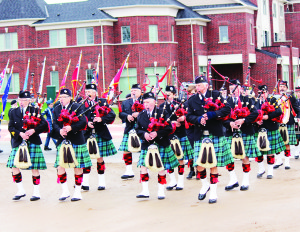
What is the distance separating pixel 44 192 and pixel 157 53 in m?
26.3

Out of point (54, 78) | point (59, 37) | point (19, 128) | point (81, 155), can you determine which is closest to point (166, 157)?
point (81, 155)

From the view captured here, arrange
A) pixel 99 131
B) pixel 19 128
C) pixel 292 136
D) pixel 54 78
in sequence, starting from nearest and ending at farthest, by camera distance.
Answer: pixel 19 128, pixel 99 131, pixel 292 136, pixel 54 78

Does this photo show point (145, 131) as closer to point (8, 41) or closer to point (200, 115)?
point (200, 115)

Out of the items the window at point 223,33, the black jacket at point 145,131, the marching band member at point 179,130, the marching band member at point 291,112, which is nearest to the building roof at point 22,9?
the window at point 223,33

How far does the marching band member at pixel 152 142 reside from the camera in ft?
33.4

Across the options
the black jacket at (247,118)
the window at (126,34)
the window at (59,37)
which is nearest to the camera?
the black jacket at (247,118)

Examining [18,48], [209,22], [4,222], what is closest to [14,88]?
[18,48]

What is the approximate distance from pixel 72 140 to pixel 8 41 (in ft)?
97.5

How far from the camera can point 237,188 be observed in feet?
36.0

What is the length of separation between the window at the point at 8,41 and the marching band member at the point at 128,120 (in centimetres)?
2671

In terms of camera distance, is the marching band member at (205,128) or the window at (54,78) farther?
the window at (54,78)

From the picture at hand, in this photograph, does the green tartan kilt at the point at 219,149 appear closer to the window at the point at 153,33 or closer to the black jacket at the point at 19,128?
the black jacket at the point at 19,128

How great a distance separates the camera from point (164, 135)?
33.5ft

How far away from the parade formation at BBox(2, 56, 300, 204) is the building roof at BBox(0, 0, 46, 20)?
2777cm
